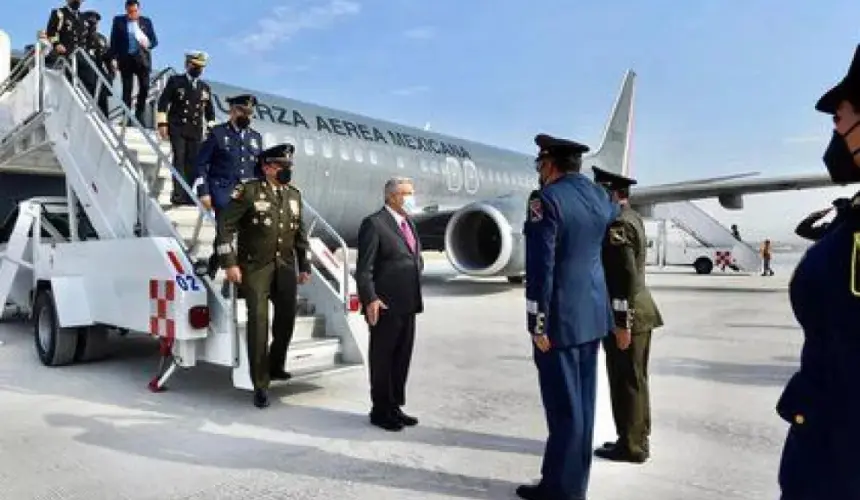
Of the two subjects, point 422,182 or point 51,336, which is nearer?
point 51,336

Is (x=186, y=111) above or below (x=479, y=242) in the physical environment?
above

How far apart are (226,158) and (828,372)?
4.83 metres

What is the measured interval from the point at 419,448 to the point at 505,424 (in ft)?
2.46

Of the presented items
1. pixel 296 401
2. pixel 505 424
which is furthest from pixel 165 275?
pixel 505 424

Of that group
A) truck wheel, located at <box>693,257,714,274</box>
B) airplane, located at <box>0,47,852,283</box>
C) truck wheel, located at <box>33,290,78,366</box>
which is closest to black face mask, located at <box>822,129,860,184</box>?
truck wheel, located at <box>33,290,78,366</box>

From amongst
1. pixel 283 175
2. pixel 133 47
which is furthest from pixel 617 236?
pixel 133 47

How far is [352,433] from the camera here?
4.33 meters

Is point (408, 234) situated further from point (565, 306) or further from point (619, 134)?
point (619, 134)

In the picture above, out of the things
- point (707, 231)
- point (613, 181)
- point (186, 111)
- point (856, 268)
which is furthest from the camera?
point (707, 231)

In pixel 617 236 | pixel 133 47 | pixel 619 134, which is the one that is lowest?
pixel 617 236

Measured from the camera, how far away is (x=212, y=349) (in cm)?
491

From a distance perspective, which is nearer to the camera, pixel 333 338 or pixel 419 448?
pixel 419 448

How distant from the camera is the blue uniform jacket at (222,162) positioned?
559 centimetres

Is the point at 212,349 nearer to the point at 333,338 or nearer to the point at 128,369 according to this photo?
the point at 333,338
